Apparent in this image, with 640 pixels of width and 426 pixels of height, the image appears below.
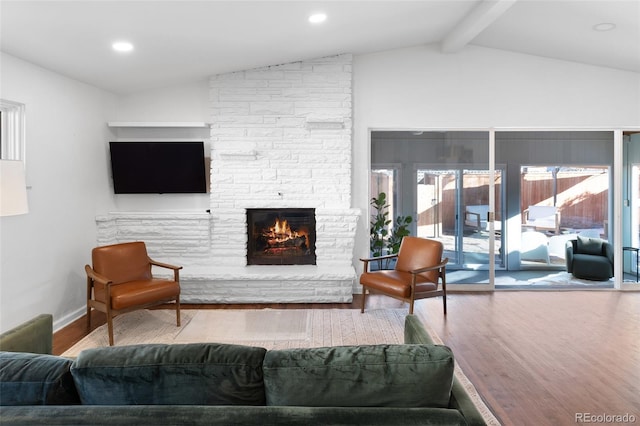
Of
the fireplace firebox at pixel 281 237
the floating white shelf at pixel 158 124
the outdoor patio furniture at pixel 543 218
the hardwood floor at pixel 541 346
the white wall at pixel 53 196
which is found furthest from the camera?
the outdoor patio furniture at pixel 543 218

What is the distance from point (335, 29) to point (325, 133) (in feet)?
4.23

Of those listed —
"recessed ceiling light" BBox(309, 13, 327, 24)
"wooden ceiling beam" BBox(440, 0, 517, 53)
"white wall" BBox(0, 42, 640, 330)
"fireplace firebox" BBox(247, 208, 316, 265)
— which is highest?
"wooden ceiling beam" BBox(440, 0, 517, 53)

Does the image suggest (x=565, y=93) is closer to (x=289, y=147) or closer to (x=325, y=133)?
(x=325, y=133)

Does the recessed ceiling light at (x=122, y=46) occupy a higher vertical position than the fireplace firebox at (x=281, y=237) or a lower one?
higher

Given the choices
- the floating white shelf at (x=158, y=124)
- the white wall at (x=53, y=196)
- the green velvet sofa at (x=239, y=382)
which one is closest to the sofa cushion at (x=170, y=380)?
the green velvet sofa at (x=239, y=382)

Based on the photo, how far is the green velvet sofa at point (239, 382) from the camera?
1317 mm

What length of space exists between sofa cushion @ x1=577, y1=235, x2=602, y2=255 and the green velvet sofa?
5282 millimetres

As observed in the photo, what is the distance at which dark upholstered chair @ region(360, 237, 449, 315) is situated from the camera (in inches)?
160

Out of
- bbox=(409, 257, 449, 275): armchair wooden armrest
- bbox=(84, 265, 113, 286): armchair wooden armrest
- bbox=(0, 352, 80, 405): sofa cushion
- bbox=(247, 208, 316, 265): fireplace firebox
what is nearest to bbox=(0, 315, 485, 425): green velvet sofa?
bbox=(0, 352, 80, 405): sofa cushion

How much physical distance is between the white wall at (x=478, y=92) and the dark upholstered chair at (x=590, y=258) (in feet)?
5.22

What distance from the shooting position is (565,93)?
525cm

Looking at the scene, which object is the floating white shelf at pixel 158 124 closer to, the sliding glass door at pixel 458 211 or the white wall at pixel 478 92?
the white wall at pixel 478 92

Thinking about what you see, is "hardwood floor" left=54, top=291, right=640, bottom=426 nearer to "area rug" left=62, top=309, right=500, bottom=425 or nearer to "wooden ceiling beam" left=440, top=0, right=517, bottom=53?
"area rug" left=62, top=309, right=500, bottom=425

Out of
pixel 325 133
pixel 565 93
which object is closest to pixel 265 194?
pixel 325 133
